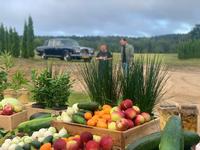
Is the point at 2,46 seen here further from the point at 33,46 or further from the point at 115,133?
the point at 115,133

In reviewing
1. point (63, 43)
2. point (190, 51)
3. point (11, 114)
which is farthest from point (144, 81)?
point (190, 51)

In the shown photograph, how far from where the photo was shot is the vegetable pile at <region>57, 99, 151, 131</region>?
383 cm

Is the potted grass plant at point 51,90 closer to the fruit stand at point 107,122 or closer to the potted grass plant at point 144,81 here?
the fruit stand at point 107,122

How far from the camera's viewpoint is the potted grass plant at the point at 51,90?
530cm

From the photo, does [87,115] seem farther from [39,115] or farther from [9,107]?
[9,107]

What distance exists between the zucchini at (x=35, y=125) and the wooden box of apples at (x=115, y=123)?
9.1 inches

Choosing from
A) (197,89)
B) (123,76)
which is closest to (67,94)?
(123,76)

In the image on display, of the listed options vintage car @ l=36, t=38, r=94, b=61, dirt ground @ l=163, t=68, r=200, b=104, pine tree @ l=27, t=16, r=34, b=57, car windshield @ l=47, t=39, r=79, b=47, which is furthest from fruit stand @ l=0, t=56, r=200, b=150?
pine tree @ l=27, t=16, r=34, b=57

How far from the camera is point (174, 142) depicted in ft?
9.82

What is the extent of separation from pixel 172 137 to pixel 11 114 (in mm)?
2369

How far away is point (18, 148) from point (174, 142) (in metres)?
1.34

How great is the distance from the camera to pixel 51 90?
17.4 feet

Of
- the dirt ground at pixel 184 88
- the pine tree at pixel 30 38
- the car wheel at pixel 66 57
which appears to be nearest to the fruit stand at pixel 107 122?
the dirt ground at pixel 184 88

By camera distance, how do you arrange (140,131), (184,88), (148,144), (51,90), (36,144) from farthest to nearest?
1. (184,88)
2. (51,90)
3. (140,131)
4. (36,144)
5. (148,144)
